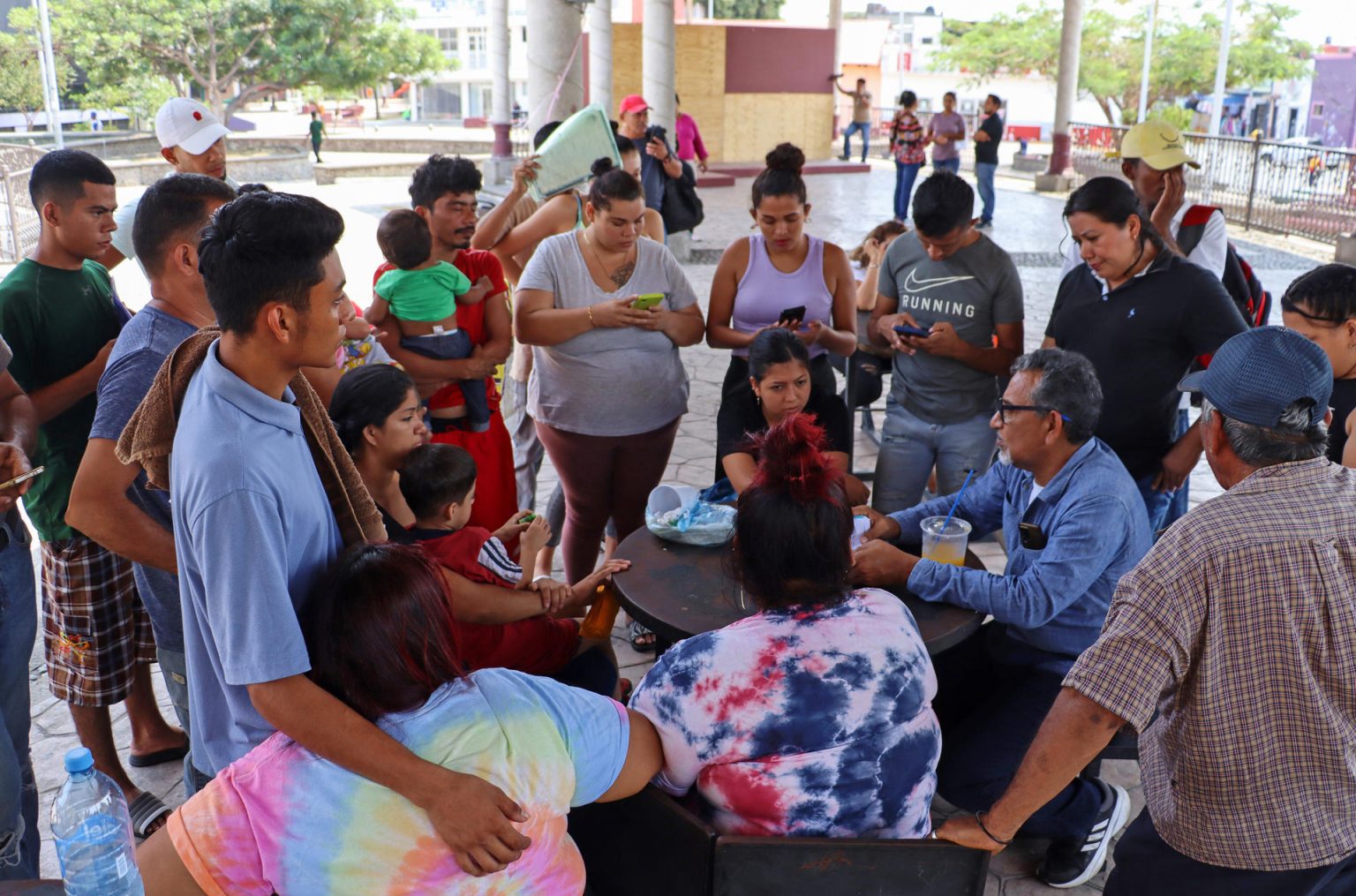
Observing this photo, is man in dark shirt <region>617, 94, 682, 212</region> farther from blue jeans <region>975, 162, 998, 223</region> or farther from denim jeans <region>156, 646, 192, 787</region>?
blue jeans <region>975, 162, 998, 223</region>

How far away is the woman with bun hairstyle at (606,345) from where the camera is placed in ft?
12.3

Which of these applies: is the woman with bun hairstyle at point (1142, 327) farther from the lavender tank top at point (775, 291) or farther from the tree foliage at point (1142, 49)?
the tree foliage at point (1142, 49)

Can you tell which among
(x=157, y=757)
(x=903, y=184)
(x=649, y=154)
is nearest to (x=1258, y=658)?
(x=157, y=757)

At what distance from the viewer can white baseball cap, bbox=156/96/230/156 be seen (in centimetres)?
390

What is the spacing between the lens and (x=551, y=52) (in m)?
9.92

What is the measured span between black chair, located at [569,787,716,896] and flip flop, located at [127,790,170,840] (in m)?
1.48

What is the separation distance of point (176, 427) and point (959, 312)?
2949mm

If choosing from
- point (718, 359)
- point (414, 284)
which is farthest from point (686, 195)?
point (414, 284)

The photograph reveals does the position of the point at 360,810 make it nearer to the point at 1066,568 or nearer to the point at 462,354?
the point at 1066,568

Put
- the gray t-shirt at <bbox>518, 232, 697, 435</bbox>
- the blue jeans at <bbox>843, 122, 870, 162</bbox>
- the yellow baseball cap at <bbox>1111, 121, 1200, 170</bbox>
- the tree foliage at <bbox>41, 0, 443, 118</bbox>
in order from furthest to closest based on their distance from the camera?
the tree foliage at <bbox>41, 0, 443, 118</bbox> → the blue jeans at <bbox>843, 122, 870, 162</bbox> → the yellow baseball cap at <bbox>1111, 121, 1200, 170</bbox> → the gray t-shirt at <bbox>518, 232, 697, 435</bbox>

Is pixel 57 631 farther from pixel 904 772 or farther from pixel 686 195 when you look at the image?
pixel 686 195

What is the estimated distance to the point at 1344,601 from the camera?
181cm

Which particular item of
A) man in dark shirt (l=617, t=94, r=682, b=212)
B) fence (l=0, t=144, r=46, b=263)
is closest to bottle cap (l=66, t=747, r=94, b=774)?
man in dark shirt (l=617, t=94, r=682, b=212)

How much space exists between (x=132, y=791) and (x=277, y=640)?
1.89 metres
